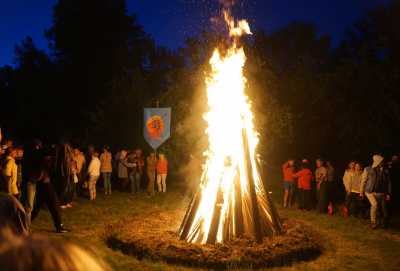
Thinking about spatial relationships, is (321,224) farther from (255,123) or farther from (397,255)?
(255,123)

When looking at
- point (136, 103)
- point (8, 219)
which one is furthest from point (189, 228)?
point (136, 103)

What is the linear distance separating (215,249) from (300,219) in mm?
5339

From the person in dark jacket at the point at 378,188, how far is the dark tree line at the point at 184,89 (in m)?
4.73

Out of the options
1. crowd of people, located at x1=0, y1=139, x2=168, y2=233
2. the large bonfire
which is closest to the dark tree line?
the large bonfire

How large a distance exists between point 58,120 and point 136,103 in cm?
1245

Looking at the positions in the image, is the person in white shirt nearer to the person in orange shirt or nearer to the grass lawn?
the grass lawn

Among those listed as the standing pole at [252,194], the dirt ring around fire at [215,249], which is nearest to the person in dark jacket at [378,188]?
the dirt ring around fire at [215,249]

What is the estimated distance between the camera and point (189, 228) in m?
9.70

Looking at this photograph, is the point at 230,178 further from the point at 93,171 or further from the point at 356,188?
the point at 93,171

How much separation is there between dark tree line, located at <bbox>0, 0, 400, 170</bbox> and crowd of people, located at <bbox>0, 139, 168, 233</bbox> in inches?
134

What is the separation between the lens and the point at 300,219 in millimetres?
13406

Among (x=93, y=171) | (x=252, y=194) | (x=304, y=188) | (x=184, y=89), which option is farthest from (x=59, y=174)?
(x=184, y=89)

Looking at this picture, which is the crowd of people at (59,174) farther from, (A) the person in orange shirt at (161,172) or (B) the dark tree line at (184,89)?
(B) the dark tree line at (184,89)

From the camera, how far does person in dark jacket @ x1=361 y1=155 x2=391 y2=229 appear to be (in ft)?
40.4
